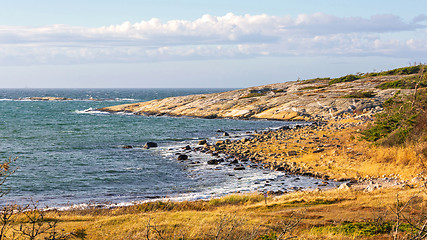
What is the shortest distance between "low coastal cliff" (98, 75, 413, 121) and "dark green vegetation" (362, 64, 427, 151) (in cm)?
3259

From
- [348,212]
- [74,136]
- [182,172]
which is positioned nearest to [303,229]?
[348,212]

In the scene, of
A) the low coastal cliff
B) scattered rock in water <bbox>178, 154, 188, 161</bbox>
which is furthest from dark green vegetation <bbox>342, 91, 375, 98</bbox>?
scattered rock in water <bbox>178, 154, 188, 161</bbox>

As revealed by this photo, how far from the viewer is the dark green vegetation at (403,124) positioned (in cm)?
3019

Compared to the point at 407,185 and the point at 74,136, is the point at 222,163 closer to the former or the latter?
the point at 407,185

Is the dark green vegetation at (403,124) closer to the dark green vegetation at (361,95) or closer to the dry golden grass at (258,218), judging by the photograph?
the dry golden grass at (258,218)

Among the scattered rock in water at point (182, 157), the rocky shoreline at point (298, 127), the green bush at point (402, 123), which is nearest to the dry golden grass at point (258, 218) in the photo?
the rocky shoreline at point (298, 127)

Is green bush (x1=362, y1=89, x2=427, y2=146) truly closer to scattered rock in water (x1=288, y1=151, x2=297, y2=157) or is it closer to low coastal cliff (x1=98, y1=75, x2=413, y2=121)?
scattered rock in water (x1=288, y1=151, x2=297, y2=157)

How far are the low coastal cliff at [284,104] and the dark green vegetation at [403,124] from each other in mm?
32588

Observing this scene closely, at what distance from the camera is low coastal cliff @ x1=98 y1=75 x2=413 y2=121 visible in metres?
74.4

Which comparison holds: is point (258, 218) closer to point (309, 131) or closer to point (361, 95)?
point (309, 131)

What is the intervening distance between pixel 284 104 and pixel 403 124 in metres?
53.3

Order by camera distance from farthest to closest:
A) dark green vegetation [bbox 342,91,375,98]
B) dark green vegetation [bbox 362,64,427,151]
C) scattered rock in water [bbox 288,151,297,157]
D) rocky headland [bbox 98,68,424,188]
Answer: dark green vegetation [bbox 342,91,375,98]
scattered rock in water [bbox 288,151,297,157]
rocky headland [bbox 98,68,424,188]
dark green vegetation [bbox 362,64,427,151]

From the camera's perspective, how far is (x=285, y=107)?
272 ft

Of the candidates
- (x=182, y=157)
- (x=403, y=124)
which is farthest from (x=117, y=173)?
(x=403, y=124)
